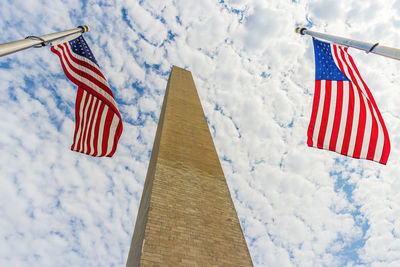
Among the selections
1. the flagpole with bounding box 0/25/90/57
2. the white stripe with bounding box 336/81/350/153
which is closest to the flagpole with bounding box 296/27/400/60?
the white stripe with bounding box 336/81/350/153

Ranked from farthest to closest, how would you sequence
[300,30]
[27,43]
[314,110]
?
[300,30]
[314,110]
[27,43]

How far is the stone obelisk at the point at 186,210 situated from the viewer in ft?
19.2

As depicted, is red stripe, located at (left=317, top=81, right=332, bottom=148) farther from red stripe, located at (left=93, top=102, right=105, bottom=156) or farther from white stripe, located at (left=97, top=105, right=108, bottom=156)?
red stripe, located at (left=93, top=102, right=105, bottom=156)

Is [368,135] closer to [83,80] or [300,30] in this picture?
[300,30]

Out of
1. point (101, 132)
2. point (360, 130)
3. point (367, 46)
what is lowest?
point (101, 132)

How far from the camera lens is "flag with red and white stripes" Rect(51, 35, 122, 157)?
205 inches

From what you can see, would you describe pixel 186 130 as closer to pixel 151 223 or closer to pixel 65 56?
pixel 151 223

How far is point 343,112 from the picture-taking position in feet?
18.1

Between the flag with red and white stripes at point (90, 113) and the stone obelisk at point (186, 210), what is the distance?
2092mm

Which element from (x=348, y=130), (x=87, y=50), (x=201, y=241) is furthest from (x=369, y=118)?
(x=87, y=50)

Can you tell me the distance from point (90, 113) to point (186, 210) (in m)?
3.62

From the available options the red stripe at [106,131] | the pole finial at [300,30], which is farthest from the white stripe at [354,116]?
the red stripe at [106,131]

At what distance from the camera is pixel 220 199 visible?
8.16 meters

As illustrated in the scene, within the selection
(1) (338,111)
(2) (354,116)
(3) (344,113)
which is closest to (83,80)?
(1) (338,111)
